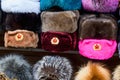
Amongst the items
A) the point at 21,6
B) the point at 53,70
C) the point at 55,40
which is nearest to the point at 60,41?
the point at 55,40

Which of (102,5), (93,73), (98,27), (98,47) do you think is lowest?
(93,73)

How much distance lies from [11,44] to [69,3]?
0.41 meters

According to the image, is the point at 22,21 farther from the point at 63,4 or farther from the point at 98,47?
the point at 98,47

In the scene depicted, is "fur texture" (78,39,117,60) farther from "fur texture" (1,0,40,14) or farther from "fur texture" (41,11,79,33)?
"fur texture" (1,0,40,14)

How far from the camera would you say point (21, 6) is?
1546mm

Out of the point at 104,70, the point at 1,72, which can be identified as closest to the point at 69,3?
the point at 104,70

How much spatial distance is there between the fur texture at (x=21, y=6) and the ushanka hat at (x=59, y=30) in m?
0.06

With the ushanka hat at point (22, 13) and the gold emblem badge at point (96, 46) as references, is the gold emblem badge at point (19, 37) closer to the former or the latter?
the ushanka hat at point (22, 13)

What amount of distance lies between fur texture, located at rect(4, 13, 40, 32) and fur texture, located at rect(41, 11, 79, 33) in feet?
0.18

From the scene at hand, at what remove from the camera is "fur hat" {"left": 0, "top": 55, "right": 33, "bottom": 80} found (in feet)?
5.03

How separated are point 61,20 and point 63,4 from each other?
88mm

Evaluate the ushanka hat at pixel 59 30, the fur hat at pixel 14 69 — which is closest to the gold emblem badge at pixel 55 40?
the ushanka hat at pixel 59 30

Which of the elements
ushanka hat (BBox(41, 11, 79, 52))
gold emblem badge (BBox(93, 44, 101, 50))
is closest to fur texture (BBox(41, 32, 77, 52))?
ushanka hat (BBox(41, 11, 79, 52))

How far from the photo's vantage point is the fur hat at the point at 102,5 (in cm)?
148
